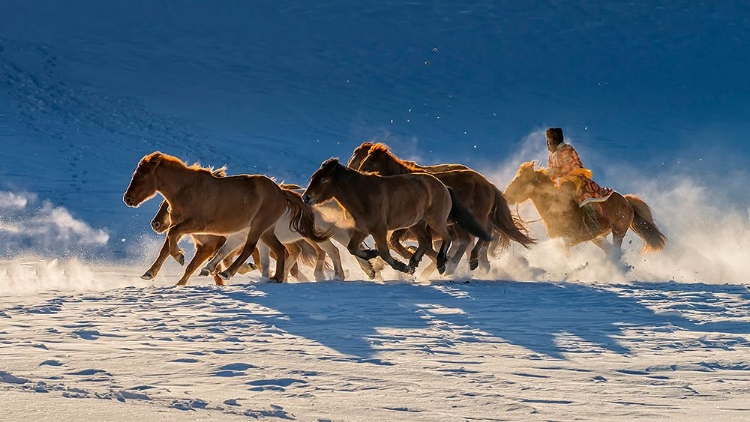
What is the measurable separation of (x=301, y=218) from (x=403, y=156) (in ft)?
116

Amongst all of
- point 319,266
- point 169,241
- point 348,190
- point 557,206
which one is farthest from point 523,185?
point 169,241

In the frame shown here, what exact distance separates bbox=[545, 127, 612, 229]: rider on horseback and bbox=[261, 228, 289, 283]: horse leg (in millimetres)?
3655

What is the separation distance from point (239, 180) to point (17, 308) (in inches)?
104

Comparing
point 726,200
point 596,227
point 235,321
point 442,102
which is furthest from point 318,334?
point 442,102

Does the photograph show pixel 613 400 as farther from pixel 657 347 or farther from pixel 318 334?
pixel 318 334

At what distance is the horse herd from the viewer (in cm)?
998

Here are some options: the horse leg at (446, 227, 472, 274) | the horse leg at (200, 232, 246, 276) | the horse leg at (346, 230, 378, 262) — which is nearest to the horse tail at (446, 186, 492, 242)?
the horse leg at (446, 227, 472, 274)

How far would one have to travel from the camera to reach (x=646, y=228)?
1385 cm

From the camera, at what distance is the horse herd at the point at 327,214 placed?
998 cm

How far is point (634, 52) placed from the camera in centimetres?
8200

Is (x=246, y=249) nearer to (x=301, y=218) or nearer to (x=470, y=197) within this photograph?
(x=301, y=218)

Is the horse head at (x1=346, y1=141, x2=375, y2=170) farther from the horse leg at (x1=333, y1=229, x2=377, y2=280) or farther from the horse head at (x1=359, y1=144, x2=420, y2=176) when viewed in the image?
the horse leg at (x1=333, y1=229, x2=377, y2=280)

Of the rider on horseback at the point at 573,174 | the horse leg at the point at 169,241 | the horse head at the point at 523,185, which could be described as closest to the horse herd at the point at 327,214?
the horse leg at the point at 169,241

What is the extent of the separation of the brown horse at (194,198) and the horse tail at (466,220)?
2.04m
